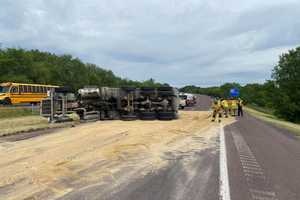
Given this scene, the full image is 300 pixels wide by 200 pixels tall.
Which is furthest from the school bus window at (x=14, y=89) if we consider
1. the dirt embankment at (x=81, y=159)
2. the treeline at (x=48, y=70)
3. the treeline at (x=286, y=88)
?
the treeline at (x=286, y=88)

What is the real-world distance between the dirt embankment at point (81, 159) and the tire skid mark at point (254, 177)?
1.87 meters

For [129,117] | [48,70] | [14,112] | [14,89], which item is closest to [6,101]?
[14,89]

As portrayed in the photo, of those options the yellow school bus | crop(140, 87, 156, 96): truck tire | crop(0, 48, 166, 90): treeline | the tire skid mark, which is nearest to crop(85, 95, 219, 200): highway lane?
the tire skid mark

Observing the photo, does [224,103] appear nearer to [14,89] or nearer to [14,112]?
[14,112]

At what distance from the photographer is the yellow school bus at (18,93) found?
50.8 m

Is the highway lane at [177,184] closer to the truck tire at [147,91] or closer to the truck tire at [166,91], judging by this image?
the truck tire at [166,91]

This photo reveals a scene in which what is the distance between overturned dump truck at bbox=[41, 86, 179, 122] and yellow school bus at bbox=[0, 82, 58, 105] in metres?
24.6

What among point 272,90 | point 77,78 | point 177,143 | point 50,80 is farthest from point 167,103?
point 77,78

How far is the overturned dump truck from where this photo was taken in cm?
2852

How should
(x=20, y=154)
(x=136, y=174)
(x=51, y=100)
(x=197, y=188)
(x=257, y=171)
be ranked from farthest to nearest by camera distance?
(x=51, y=100), (x=20, y=154), (x=257, y=171), (x=136, y=174), (x=197, y=188)

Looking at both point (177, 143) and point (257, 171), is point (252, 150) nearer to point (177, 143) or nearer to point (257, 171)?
point (177, 143)

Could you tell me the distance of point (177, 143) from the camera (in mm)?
15648

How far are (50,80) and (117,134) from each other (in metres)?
78.9

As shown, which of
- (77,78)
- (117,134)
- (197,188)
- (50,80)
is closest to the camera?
(197,188)
